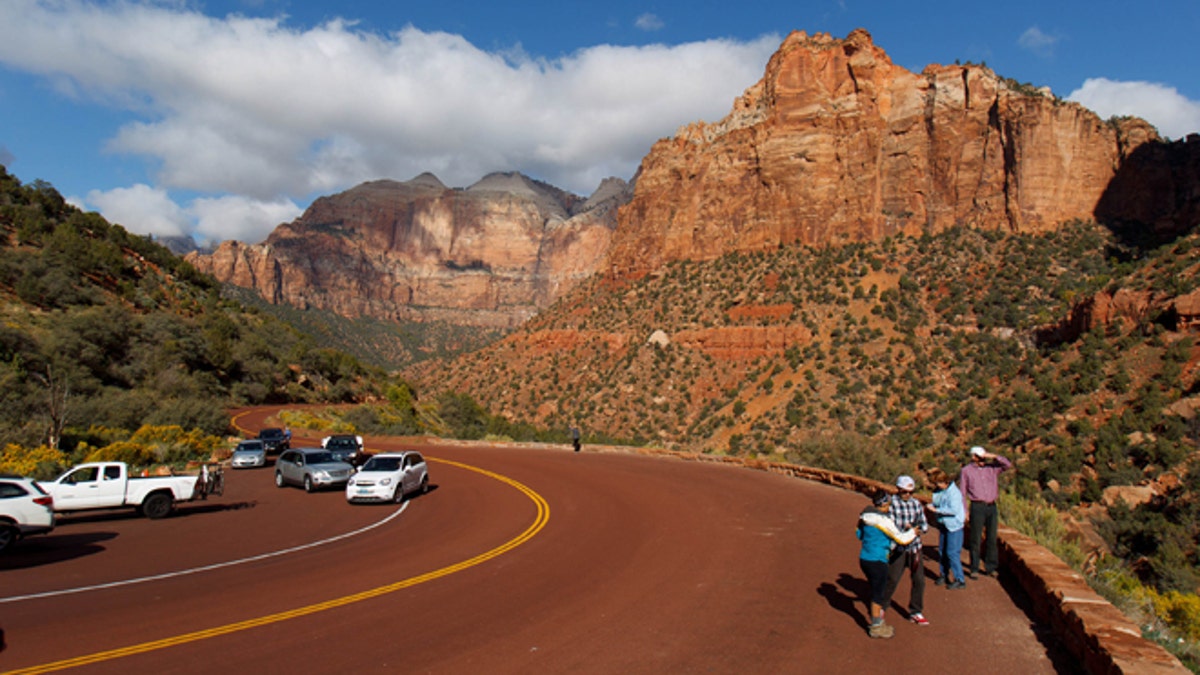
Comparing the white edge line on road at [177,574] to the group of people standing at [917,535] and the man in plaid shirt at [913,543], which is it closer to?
the group of people standing at [917,535]

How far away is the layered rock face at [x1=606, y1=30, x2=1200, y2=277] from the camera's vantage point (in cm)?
5375

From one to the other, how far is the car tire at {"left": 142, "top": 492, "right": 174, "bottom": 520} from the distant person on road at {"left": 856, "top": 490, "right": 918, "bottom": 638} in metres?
16.1

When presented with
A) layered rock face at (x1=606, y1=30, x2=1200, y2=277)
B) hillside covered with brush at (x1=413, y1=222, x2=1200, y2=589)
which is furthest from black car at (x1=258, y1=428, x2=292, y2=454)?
layered rock face at (x1=606, y1=30, x2=1200, y2=277)

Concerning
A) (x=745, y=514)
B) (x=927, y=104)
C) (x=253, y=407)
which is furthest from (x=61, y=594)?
(x=927, y=104)

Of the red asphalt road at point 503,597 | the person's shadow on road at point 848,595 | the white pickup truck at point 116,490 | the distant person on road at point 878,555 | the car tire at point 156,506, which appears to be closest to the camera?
the red asphalt road at point 503,597

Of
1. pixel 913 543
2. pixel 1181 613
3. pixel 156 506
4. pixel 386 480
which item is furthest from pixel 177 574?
pixel 1181 613

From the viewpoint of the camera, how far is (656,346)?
57.5m

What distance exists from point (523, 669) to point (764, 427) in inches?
1453

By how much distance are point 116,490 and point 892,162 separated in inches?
2445

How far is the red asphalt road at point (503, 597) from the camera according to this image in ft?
21.9

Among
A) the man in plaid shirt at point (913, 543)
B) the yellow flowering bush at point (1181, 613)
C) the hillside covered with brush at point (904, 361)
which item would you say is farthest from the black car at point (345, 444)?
the yellow flowering bush at point (1181, 613)

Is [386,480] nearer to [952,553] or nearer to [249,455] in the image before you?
[249,455]

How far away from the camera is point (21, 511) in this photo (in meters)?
11.8

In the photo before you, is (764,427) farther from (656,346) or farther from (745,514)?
(745,514)
